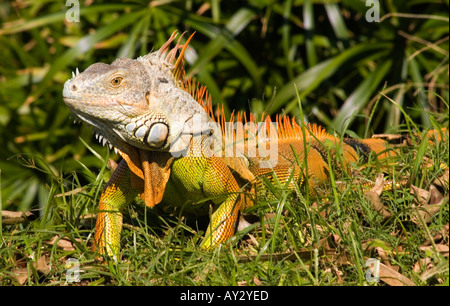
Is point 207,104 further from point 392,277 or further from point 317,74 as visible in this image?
point 317,74

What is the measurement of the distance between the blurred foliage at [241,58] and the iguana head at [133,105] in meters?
2.12

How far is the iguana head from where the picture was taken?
7.88 feet

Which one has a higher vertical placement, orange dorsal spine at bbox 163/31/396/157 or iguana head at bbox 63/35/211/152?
orange dorsal spine at bbox 163/31/396/157

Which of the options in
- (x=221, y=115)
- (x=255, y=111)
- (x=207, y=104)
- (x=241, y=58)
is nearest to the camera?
(x=207, y=104)

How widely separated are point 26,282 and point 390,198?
170 cm

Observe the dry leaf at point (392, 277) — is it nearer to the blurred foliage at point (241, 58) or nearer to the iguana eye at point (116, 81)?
the iguana eye at point (116, 81)

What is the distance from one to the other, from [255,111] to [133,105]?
2049 millimetres

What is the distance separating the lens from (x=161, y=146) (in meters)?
2.51

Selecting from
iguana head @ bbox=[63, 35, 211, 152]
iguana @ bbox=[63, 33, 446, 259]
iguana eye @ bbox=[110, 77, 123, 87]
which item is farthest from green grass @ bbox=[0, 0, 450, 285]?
iguana eye @ bbox=[110, 77, 123, 87]

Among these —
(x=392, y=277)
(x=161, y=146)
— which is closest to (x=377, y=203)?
(x=392, y=277)

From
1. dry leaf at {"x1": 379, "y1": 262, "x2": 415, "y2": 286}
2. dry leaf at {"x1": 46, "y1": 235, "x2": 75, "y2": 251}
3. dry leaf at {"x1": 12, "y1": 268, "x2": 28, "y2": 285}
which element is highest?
dry leaf at {"x1": 46, "y1": 235, "x2": 75, "y2": 251}

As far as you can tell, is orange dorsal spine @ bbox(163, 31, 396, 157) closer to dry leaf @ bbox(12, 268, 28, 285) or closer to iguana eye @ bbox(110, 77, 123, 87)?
iguana eye @ bbox(110, 77, 123, 87)

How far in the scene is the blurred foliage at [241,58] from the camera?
16.1 feet

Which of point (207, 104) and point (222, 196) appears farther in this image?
point (207, 104)
